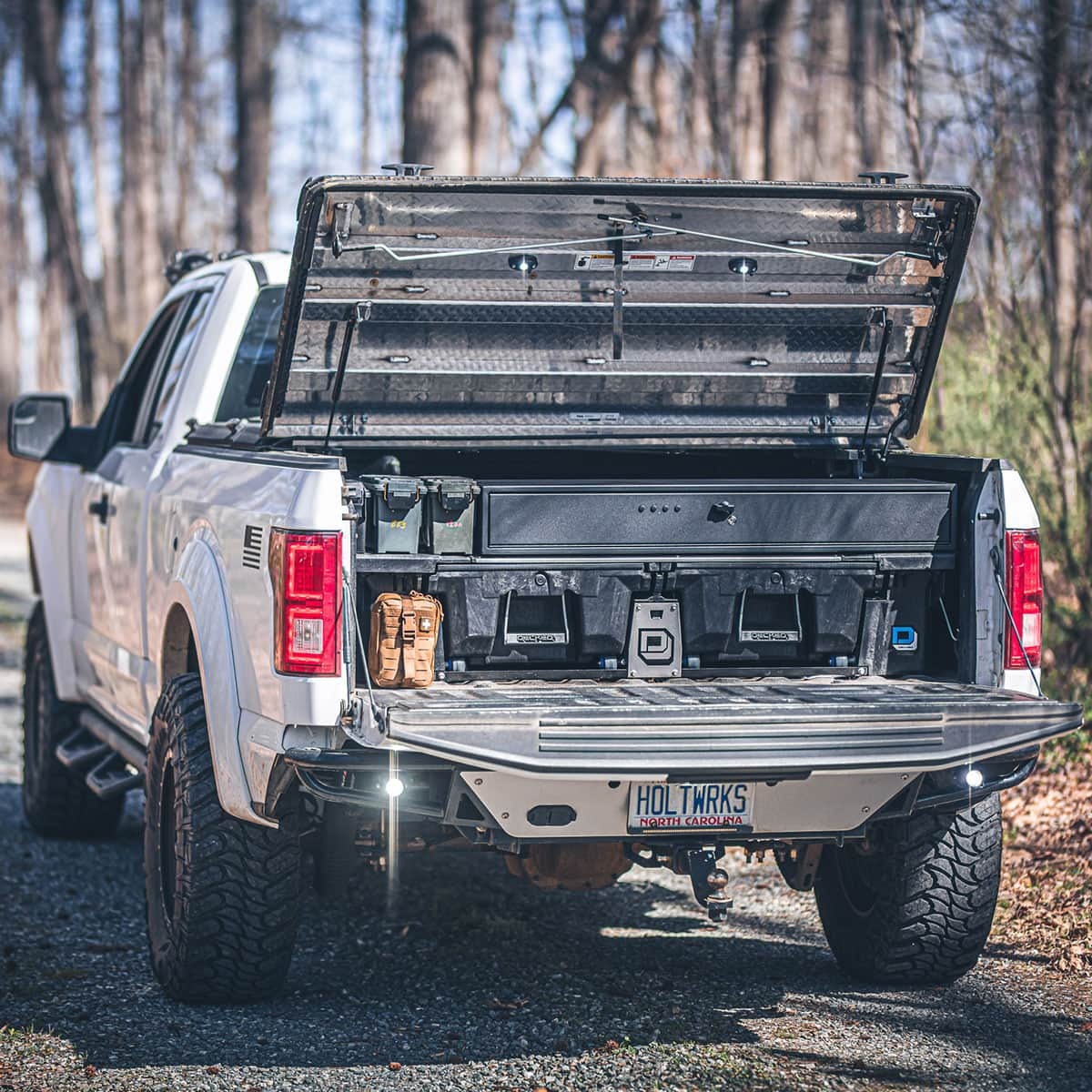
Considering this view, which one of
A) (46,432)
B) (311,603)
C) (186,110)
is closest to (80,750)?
(46,432)

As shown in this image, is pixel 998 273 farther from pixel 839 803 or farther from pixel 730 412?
pixel 839 803

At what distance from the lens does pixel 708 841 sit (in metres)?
4.55

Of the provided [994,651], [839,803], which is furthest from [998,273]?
[839,803]

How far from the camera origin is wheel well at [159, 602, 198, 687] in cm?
554

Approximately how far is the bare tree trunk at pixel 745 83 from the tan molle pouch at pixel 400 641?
11188 mm

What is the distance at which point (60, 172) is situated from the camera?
2739cm

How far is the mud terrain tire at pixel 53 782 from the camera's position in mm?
7336

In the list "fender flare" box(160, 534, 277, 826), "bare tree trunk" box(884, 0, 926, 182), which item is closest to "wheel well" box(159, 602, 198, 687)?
"fender flare" box(160, 534, 277, 826)

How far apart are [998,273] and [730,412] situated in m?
3.92

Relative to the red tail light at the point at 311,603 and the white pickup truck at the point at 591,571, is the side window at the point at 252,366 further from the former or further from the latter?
the red tail light at the point at 311,603

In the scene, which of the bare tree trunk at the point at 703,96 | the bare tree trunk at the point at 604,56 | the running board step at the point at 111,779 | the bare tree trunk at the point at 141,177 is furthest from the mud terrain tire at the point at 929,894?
the bare tree trunk at the point at 141,177

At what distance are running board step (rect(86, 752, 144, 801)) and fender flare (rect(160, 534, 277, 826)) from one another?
1106mm

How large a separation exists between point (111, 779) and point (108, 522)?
101 centimetres

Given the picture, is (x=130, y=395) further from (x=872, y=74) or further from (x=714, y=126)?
(x=872, y=74)
